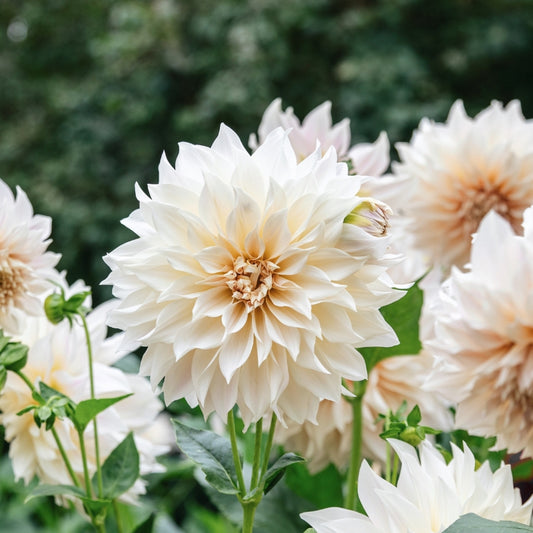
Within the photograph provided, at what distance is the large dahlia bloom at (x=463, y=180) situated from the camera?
0.66m

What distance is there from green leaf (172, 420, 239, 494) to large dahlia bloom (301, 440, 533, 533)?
0.06m

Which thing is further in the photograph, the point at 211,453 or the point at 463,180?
the point at 463,180

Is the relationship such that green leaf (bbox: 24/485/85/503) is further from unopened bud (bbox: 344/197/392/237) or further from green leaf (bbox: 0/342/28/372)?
unopened bud (bbox: 344/197/392/237)

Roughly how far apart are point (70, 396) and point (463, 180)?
381 millimetres

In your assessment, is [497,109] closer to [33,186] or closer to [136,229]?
[136,229]

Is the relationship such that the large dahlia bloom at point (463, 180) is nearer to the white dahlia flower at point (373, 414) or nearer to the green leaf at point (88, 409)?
the white dahlia flower at point (373, 414)

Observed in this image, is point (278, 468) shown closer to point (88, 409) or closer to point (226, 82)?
point (88, 409)

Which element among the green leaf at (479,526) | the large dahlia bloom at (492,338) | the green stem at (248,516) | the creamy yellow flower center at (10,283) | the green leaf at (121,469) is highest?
the large dahlia bloom at (492,338)

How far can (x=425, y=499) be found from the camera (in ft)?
1.19

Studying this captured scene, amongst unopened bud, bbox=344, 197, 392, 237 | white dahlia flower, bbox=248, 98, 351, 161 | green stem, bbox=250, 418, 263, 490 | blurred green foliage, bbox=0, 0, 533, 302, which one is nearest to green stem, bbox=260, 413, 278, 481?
Result: green stem, bbox=250, 418, 263, 490

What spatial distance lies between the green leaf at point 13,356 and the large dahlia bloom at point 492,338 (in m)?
0.23

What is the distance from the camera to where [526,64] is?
314cm

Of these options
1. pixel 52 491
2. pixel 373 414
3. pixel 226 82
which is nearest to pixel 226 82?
pixel 226 82

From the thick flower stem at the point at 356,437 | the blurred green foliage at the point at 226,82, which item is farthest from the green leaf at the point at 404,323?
the blurred green foliage at the point at 226,82
